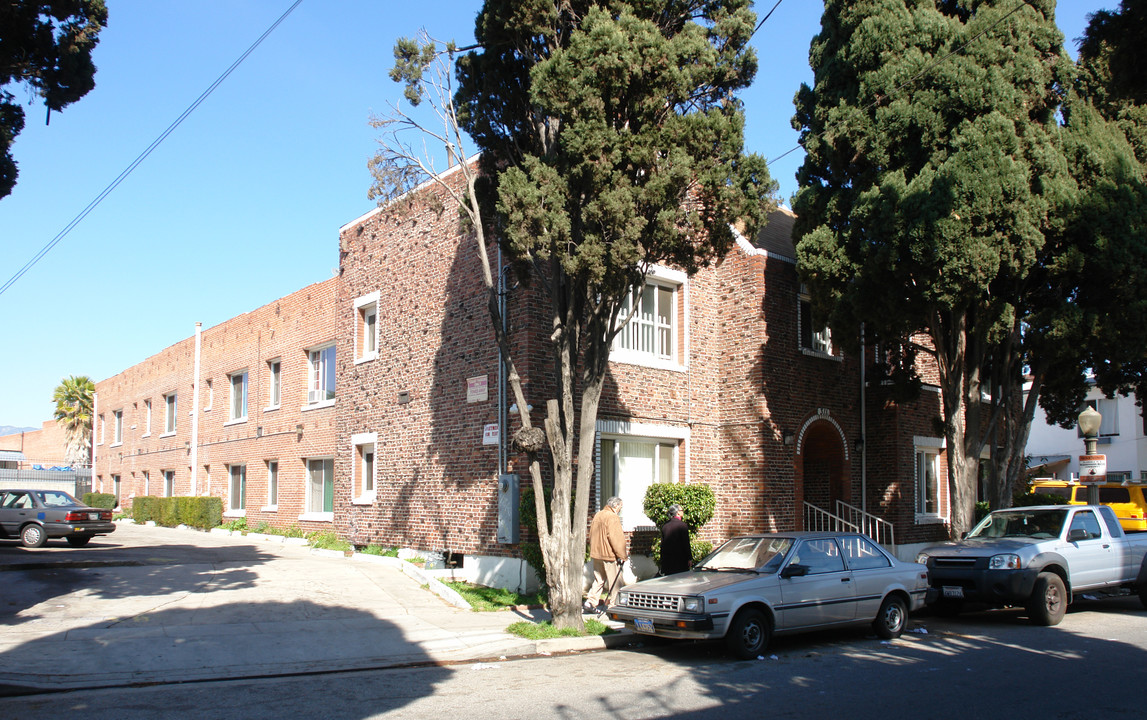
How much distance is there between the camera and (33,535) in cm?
1928

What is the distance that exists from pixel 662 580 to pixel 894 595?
3134mm

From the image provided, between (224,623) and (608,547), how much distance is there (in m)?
5.10

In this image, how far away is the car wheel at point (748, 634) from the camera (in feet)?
31.6

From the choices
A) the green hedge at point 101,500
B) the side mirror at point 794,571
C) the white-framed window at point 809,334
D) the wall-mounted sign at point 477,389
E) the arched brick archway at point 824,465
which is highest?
the white-framed window at point 809,334

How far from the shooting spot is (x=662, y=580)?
1070 centimetres

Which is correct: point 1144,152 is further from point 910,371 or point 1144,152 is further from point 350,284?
point 350,284

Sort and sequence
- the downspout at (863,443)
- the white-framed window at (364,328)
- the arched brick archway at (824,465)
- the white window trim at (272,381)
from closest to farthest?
the white-framed window at (364,328) → the arched brick archway at (824,465) → the downspout at (863,443) → the white window trim at (272,381)

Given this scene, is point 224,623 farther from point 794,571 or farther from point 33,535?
point 33,535

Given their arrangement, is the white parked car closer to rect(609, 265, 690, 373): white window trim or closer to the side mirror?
the side mirror

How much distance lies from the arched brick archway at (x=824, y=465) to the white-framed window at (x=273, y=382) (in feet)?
44.6

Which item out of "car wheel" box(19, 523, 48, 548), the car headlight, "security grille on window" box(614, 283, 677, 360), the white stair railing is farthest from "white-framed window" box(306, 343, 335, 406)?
the car headlight

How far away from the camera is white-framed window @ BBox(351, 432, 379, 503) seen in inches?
705

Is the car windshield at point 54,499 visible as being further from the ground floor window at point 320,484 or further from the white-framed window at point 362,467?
the white-framed window at point 362,467

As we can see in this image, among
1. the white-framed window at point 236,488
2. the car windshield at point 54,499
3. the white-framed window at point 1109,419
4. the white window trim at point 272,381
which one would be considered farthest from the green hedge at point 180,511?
the white-framed window at point 1109,419
